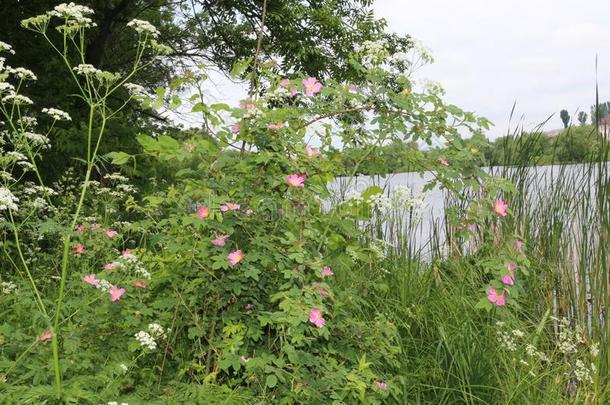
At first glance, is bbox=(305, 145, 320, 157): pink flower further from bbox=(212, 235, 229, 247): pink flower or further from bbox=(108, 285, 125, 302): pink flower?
bbox=(108, 285, 125, 302): pink flower

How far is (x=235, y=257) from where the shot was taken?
229 cm

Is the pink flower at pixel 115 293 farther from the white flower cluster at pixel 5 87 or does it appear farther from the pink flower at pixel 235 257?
the white flower cluster at pixel 5 87

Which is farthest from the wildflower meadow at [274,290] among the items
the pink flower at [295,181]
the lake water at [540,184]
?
the lake water at [540,184]

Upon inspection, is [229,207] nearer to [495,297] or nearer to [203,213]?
[203,213]

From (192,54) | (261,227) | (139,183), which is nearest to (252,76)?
(261,227)

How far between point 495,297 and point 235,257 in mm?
1071

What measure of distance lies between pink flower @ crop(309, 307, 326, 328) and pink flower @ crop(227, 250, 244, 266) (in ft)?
1.16

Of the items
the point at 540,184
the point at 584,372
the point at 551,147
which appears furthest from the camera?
the point at 551,147

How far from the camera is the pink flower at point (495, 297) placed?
2473mm

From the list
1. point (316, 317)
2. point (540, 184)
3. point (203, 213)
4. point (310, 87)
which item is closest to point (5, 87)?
point (203, 213)

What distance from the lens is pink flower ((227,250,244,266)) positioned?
Answer: 2279 millimetres

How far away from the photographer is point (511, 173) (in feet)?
12.8

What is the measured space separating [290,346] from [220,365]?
0.89 feet

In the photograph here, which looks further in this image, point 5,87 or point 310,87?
point 310,87
